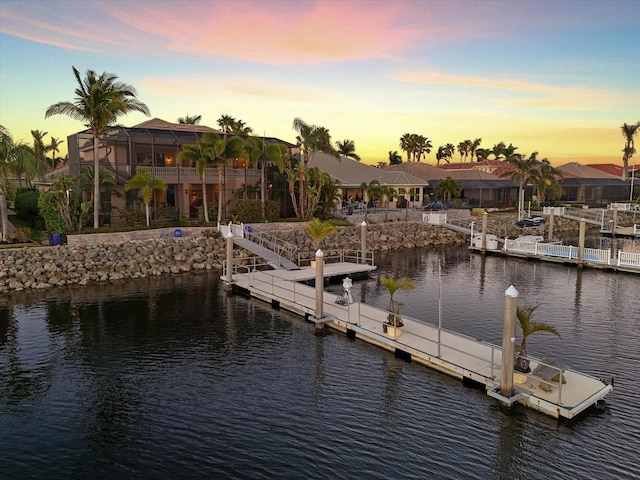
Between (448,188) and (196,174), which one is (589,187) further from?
(196,174)

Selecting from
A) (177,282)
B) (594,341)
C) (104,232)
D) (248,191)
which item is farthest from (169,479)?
(248,191)

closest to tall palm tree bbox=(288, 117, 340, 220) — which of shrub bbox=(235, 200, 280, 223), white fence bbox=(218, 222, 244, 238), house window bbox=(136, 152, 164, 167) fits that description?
shrub bbox=(235, 200, 280, 223)

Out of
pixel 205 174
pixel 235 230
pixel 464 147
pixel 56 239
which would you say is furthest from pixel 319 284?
pixel 464 147

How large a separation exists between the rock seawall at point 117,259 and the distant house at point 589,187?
188 ft

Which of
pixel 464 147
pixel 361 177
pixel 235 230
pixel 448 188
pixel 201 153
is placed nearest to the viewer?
pixel 235 230

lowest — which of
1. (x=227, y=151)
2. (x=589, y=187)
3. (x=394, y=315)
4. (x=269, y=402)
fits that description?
(x=269, y=402)

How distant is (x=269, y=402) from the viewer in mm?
15281

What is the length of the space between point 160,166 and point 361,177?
89.7 ft

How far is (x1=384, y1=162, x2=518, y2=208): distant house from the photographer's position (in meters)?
73.9

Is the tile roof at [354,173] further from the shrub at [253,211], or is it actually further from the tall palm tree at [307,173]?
the shrub at [253,211]

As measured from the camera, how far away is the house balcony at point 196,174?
4391 centimetres

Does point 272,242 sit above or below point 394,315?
above

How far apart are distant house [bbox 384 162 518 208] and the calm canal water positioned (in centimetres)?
4893

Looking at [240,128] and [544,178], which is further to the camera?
[544,178]
